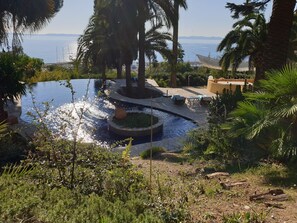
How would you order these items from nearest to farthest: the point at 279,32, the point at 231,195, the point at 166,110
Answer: the point at 231,195 < the point at 279,32 < the point at 166,110

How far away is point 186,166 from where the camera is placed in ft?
21.8

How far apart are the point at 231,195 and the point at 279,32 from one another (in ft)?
16.9

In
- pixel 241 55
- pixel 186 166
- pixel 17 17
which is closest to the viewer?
pixel 186 166

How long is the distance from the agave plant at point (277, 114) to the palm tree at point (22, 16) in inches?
408

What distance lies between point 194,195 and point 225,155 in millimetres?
2864

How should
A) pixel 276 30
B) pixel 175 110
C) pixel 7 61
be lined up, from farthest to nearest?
pixel 175 110 → pixel 7 61 → pixel 276 30

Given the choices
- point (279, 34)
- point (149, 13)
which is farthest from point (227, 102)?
point (149, 13)

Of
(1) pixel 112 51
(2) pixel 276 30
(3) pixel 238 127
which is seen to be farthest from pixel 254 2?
(1) pixel 112 51

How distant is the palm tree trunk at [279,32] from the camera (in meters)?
7.55

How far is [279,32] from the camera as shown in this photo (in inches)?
302

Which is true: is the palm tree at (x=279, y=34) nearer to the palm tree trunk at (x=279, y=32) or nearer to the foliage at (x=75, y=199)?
the palm tree trunk at (x=279, y=32)

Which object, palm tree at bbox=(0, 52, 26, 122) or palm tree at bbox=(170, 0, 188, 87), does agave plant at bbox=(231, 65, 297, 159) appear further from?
palm tree at bbox=(170, 0, 188, 87)

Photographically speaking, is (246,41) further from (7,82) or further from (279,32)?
(7,82)

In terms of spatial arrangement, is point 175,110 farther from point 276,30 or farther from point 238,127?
point 238,127
